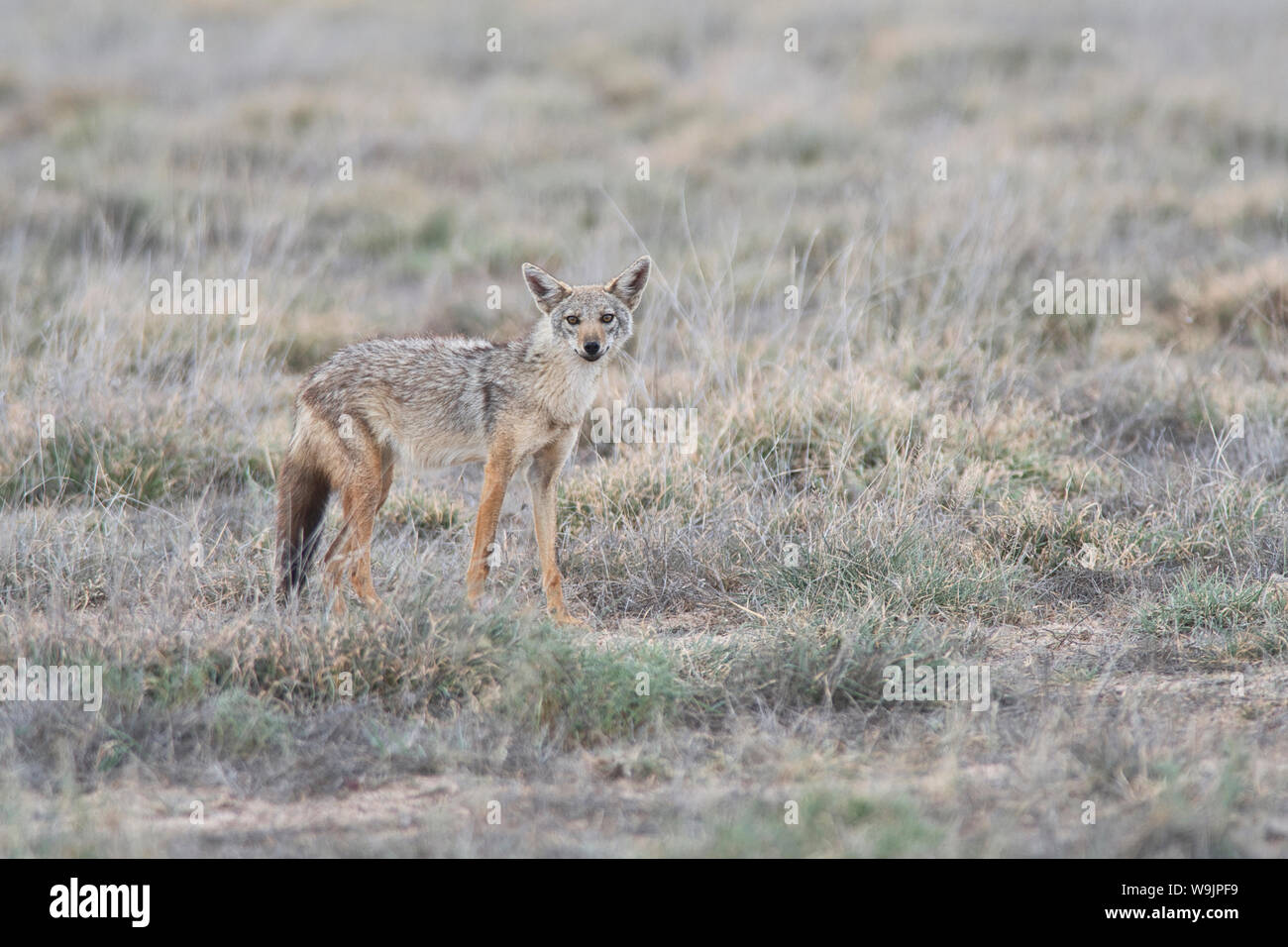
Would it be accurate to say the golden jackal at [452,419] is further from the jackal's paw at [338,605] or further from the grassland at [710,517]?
the grassland at [710,517]

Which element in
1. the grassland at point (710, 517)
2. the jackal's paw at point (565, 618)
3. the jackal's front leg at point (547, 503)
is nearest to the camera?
the grassland at point (710, 517)

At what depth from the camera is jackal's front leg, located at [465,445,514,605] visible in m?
5.38

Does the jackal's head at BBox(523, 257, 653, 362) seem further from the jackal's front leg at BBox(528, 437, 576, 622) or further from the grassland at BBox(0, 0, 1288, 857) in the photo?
the grassland at BBox(0, 0, 1288, 857)

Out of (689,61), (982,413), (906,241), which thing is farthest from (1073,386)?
(689,61)

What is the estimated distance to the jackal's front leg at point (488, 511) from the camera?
5375 millimetres

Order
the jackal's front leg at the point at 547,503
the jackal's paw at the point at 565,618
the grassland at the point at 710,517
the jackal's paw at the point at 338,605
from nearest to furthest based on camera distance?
the grassland at the point at 710,517
the jackal's paw at the point at 338,605
the jackal's paw at the point at 565,618
the jackal's front leg at the point at 547,503

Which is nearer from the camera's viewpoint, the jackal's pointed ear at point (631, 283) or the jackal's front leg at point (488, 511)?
the jackal's front leg at point (488, 511)

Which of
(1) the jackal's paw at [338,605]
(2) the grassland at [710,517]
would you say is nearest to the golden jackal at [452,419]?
(1) the jackal's paw at [338,605]

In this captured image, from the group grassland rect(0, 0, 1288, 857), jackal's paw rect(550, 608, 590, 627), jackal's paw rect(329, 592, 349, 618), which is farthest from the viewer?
jackal's paw rect(550, 608, 590, 627)

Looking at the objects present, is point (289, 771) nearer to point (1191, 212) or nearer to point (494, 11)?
point (1191, 212)

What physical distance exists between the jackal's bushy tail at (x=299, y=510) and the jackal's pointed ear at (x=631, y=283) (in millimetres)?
1512

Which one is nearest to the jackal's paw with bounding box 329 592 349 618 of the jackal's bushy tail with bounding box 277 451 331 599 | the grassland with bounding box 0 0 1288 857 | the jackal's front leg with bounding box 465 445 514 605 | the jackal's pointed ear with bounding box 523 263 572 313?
the grassland with bounding box 0 0 1288 857

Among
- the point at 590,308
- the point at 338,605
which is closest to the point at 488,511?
the point at 338,605

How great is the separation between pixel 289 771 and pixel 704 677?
157 cm
